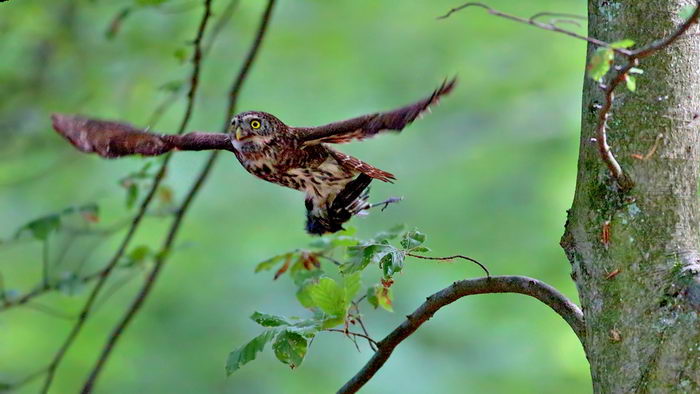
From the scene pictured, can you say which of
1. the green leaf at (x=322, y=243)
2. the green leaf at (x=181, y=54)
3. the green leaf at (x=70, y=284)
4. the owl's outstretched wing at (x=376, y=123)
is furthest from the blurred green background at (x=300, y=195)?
the owl's outstretched wing at (x=376, y=123)

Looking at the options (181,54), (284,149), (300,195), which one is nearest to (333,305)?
(284,149)

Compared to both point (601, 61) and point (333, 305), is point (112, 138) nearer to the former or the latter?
point (333, 305)

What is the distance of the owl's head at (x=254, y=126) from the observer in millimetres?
2926

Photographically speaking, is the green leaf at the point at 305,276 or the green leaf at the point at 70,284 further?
the green leaf at the point at 70,284

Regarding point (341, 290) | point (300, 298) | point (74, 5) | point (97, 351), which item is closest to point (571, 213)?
point (341, 290)

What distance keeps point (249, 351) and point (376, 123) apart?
2.12ft

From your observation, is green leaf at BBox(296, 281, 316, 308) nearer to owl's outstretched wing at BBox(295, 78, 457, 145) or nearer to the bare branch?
owl's outstretched wing at BBox(295, 78, 457, 145)

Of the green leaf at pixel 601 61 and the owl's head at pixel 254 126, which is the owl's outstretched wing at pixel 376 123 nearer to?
the owl's head at pixel 254 126

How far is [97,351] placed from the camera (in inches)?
267

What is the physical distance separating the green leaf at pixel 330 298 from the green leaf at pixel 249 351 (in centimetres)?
17

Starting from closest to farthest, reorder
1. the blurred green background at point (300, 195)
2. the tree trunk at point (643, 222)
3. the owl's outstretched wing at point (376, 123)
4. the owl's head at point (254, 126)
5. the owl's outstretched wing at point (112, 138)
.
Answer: the tree trunk at point (643, 222)
the owl's outstretched wing at point (376, 123)
the owl's outstretched wing at point (112, 138)
the owl's head at point (254, 126)
the blurred green background at point (300, 195)

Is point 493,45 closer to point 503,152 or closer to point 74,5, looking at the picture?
point 503,152

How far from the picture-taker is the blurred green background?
6719 mm

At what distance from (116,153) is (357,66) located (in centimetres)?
583
